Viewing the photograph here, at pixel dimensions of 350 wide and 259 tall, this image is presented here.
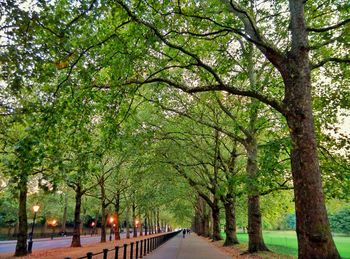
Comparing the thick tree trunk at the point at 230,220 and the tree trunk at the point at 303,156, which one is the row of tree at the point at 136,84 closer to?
the tree trunk at the point at 303,156

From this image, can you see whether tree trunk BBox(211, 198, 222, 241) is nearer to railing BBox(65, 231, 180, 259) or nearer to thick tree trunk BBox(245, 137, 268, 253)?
railing BBox(65, 231, 180, 259)

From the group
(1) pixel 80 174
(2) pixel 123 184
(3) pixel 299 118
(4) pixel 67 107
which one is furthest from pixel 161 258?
(2) pixel 123 184

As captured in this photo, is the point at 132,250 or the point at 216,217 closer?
the point at 132,250

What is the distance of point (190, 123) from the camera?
2498 centimetres

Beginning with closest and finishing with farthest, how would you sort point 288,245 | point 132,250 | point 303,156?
1. point 303,156
2. point 132,250
3. point 288,245

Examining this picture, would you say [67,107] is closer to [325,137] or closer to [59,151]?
[59,151]

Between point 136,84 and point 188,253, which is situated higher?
point 136,84

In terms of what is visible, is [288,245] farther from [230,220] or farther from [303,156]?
[303,156]

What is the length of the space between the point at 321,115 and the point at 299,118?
8795mm

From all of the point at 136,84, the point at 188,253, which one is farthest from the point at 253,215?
the point at 136,84

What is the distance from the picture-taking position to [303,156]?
331 inches

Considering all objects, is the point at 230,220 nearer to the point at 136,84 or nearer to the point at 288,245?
the point at 288,245

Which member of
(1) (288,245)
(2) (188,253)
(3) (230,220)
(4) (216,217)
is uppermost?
(4) (216,217)

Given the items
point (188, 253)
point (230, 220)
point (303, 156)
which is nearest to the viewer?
point (303, 156)
